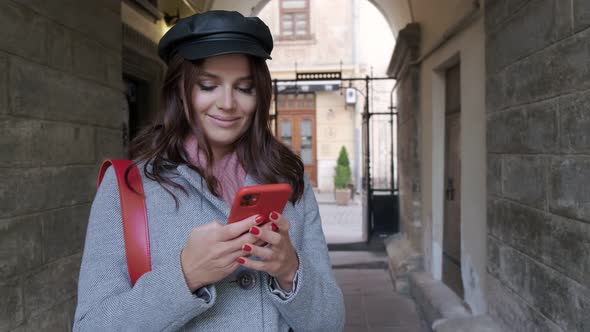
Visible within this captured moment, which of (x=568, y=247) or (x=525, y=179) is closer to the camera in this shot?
(x=568, y=247)

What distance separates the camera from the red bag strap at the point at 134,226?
1.06m

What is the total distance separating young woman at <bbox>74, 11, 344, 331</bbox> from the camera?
0.99m

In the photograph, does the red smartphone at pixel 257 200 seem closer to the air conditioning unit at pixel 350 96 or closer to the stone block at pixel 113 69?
the stone block at pixel 113 69

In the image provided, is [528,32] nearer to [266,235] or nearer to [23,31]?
[266,235]

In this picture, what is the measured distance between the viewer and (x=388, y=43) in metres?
17.8

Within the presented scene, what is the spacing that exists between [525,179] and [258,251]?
2000 mm

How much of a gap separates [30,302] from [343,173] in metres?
13.9

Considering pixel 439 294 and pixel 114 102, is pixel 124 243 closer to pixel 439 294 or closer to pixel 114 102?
pixel 114 102

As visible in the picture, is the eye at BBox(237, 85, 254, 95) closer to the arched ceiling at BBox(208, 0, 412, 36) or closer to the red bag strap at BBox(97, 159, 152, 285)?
the red bag strap at BBox(97, 159, 152, 285)

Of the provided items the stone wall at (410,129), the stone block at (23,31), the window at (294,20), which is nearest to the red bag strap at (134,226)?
the stone block at (23,31)

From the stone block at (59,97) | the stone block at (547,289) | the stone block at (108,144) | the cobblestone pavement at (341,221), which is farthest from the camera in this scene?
the cobblestone pavement at (341,221)

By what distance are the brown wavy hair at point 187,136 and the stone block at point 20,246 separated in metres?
1.35

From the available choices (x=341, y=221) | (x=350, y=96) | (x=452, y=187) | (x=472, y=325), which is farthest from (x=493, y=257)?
(x=350, y=96)

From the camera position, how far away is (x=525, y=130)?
2.57 meters
